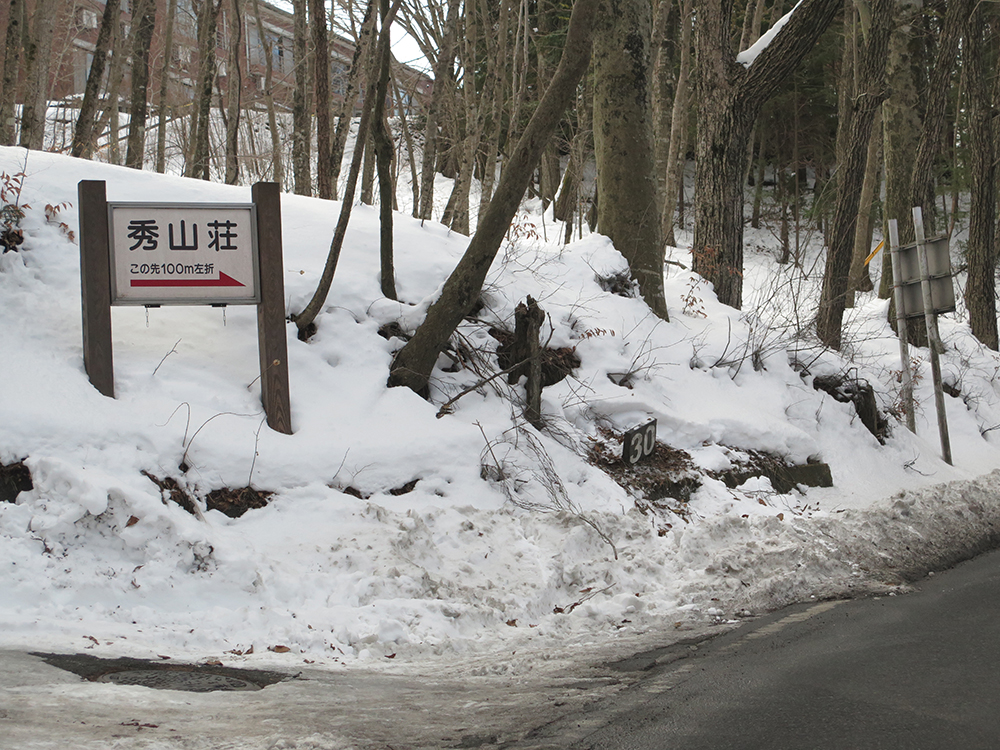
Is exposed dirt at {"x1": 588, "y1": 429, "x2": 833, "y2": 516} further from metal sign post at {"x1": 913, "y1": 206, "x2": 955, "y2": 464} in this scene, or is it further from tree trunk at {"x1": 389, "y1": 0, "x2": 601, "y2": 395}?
metal sign post at {"x1": 913, "y1": 206, "x2": 955, "y2": 464}

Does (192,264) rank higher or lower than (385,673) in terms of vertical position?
higher

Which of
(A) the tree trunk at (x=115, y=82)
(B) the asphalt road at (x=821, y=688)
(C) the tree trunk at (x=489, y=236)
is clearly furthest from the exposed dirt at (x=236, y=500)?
(A) the tree trunk at (x=115, y=82)

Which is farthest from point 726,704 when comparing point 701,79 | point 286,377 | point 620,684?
point 701,79

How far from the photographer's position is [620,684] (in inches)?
158

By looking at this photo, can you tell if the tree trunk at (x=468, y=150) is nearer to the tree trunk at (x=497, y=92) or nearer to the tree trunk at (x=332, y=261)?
the tree trunk at (x=497, y=92)

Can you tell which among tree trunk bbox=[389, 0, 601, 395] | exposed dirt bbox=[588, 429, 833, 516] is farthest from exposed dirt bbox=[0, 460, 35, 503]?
exposed dirt bbox=[588, 429, 833, 516]

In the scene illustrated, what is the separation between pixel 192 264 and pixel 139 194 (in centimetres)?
225

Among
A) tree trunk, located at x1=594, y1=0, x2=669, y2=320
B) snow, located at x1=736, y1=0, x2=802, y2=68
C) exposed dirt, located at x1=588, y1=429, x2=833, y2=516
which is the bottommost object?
exposed dirt, located at x1=588, y1=429, x2=833, y2=516

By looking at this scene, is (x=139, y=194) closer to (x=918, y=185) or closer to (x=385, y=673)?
(x=385, y=673)

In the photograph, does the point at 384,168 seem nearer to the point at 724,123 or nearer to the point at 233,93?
the point at 724,123

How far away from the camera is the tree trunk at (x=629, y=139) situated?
32.2ft

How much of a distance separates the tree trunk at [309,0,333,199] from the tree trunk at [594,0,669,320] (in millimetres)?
3732

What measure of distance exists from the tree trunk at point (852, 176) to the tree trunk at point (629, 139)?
348 cm

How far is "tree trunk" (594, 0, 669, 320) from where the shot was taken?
981 centimetres
